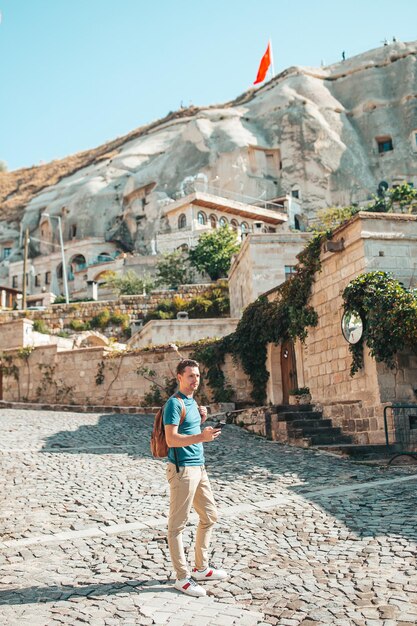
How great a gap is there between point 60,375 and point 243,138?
4396cm

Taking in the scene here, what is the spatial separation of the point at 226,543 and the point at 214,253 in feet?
124

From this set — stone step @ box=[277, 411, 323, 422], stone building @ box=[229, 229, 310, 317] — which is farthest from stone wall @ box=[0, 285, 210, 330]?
stone step @ box=[277, 411, 323, 422]

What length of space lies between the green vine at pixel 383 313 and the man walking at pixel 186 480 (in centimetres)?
724

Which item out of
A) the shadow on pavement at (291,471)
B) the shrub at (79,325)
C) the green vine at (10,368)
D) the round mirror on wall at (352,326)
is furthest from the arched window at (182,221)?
the round mirror on wall at (352,326)

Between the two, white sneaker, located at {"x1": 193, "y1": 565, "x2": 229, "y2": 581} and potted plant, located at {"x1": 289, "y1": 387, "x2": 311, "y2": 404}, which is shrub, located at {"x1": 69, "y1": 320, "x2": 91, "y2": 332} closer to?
potted plant, located at {"x1": 289, "y1": 387, "x2": 311, "y2": 404}

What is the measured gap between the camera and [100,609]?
168 inches

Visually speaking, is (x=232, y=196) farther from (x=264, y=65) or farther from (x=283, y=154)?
(x=264, y=65)

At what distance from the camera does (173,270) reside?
44.3m

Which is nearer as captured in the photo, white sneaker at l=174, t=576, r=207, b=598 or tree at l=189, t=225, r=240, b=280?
white sneaker at l=174, t=576, r=207, b=598

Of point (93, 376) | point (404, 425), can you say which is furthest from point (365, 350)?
point (93, 376)

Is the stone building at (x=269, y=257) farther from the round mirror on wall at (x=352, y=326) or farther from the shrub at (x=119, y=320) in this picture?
the shrub at (x=119, y=320)

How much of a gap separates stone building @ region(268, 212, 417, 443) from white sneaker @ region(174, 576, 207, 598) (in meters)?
7.63

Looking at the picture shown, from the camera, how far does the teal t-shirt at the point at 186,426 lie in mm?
4875

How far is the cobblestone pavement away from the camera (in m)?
4.24
